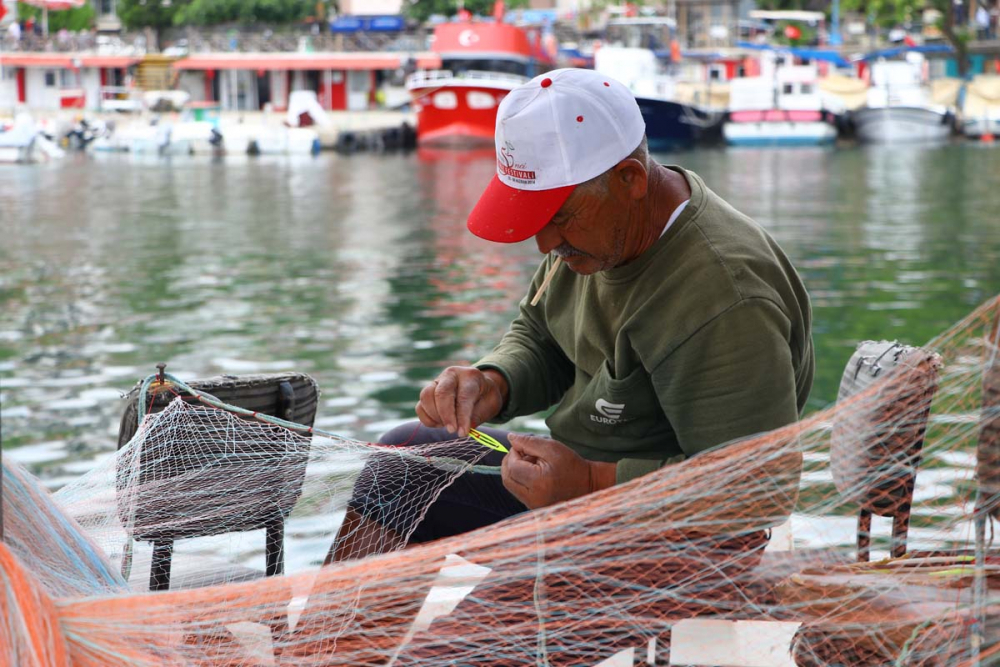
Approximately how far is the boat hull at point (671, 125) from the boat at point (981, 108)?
7.61 m

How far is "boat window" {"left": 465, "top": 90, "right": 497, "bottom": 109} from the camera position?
118 feet

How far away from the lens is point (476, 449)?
2684 mm

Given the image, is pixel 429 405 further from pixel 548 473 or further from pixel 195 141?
pixel 195 141

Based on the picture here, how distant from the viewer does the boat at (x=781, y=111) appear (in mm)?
34625

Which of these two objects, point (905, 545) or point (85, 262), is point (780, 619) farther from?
point (85, 262)

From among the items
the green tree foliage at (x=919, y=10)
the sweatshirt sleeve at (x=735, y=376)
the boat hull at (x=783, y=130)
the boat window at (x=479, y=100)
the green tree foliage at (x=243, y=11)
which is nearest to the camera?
the sweatshirt sleeve at (x=735, y=376)

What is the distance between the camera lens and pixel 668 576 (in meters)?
1.93

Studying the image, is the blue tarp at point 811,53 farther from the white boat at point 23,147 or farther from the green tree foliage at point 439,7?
the white boat at point 23,147

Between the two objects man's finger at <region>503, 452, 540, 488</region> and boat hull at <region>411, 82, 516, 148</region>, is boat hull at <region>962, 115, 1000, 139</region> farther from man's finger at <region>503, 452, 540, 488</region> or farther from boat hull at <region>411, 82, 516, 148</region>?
man's finger at <region>503, 452, 540, 488</region>

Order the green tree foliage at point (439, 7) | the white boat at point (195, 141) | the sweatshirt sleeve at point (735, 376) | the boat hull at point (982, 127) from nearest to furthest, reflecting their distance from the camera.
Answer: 1. the sweatshirt sleeve at point (735, 376)
2. the white boat at point (195, 141)
3. the boat hull at point (982, 127)
4. the green tree foliage at point (439, 7)

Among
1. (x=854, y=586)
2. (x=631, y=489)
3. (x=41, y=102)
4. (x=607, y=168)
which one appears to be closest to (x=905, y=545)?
(x=854, y=586)

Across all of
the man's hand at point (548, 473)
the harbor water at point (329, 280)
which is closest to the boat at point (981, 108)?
the harbor water at point (329, 280)

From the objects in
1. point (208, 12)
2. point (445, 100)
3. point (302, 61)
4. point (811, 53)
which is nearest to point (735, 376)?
point (445, 100)

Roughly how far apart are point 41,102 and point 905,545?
164 feet
